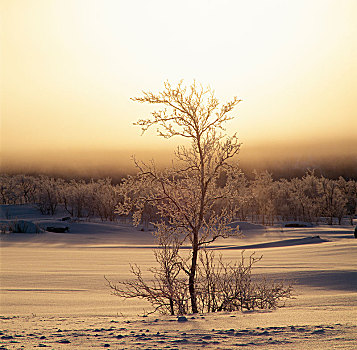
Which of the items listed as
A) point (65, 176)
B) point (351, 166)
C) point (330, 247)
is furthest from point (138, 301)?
point (351, 166)

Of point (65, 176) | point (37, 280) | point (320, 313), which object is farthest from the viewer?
point (65, 176)

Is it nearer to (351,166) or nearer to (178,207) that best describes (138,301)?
(178,207)

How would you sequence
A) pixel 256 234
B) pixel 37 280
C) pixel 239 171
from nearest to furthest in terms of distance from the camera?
pixel 239 171
pixel 37 280
pixel 256 234

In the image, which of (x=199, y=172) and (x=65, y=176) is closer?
(x=199, y=172)

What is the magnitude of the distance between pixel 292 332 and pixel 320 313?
1.39 m

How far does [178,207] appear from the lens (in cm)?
738

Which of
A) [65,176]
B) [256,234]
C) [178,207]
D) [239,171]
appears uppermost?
[65,176]

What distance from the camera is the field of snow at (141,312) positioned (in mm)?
4293

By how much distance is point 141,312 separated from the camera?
7.26m

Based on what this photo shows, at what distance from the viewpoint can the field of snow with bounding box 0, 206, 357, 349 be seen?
169 inches

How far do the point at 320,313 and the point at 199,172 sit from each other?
2817mm

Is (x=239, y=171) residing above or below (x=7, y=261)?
above

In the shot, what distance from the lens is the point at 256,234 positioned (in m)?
28.6

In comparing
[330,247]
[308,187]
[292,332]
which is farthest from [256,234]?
[308,187]
